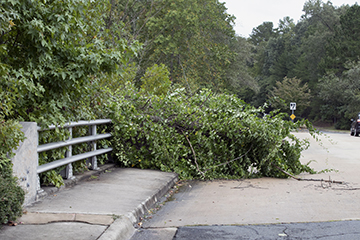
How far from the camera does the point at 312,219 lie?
222 inches

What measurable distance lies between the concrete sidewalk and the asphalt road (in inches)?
10.7

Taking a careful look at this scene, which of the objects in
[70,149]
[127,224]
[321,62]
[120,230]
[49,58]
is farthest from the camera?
[321,62]

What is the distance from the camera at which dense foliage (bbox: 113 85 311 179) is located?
9117 millimetres

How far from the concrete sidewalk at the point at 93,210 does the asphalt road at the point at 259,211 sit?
0.27 m

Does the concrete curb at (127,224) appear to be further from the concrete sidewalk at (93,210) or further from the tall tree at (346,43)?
the tall tree at (346,43)

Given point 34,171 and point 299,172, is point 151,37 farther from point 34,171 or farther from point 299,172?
point 34,171

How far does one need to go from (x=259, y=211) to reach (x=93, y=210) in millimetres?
2399

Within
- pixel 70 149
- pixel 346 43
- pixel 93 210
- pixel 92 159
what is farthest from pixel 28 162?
pixel 346 43

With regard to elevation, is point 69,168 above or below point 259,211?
above

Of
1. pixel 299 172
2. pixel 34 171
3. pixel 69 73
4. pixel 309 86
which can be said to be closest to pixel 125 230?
pixel 34 171

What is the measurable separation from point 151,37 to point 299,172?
22302 mm

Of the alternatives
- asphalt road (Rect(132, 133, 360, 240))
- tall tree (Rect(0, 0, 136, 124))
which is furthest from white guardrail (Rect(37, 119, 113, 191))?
asphalt road (Rect(132, 133, 360, 240))

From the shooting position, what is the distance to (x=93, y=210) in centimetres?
542

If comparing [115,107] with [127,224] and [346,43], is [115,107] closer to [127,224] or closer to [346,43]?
Result: [127,224]
